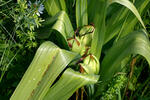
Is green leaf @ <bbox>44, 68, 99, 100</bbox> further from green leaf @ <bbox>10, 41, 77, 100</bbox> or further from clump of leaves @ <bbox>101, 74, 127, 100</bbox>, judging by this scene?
clump of leaves @ <bbox>101, 74, 127, 100</bbox>

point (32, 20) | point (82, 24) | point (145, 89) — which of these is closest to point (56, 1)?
point (82, 24)

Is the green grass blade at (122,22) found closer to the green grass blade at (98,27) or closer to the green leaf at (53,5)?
the green grass blade at (98,27)

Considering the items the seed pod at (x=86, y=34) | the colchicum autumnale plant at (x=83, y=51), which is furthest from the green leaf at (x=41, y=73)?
the seed pod at (x=86, y=34)

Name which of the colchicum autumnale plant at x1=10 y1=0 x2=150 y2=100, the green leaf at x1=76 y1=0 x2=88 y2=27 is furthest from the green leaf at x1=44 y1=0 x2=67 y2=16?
the green leaf at x1=76 y1=0 x2=88 y2=27

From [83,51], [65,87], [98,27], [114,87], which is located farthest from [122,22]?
[65,87]

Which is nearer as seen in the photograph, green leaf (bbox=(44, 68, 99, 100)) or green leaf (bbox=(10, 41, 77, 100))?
green leaf (bbox=(10, 41, 77, 100))

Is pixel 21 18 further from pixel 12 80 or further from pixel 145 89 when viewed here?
pixel 145 89

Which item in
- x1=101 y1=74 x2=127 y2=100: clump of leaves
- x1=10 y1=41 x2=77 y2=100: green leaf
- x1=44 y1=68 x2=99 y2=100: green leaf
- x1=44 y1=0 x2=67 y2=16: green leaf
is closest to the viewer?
x1=10 y1=41 x2=77 y2=100: green leaf
